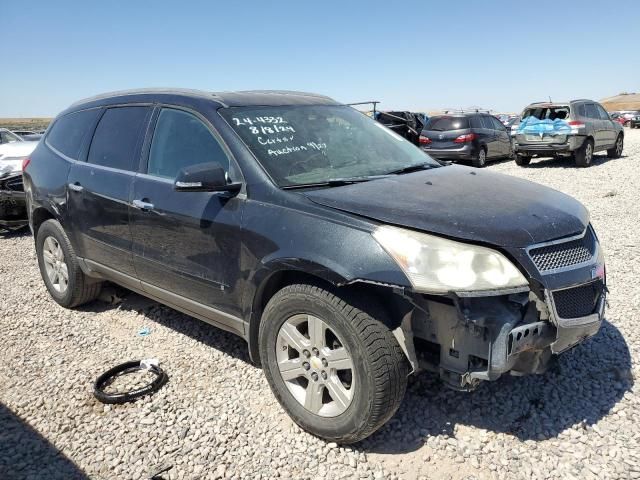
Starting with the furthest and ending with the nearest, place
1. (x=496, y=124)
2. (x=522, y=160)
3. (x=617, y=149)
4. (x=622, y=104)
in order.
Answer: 1. (x=622, y=104)
2. (x=496, y=124)
3. (x=617, y=149)
4. (x=522, y=160)

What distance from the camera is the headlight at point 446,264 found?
2.22m

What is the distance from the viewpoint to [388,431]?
2762 millimetres

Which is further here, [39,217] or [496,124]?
[496,124]

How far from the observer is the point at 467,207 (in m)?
2.53

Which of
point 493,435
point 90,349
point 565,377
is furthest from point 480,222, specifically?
point 90,349

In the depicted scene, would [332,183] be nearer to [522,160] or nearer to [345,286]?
[345,286]

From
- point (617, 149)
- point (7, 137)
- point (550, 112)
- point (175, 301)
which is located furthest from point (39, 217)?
point (617, 149)

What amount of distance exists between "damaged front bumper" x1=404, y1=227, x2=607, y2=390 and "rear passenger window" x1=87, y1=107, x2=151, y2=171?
2416mm

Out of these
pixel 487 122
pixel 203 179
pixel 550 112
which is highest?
pixel 550 112

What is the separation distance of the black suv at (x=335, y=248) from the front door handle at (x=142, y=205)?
1 cm

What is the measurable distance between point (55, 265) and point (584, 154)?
42.7ft

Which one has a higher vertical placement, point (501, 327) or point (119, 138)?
point (119, 138)

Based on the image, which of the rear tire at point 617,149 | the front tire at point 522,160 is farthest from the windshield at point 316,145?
the rear tire at point 617,149

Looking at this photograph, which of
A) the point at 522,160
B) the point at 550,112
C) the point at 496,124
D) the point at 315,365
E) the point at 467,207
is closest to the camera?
the point at 467,207
